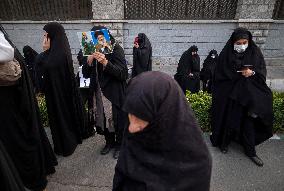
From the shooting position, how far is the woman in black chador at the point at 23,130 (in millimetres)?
3363

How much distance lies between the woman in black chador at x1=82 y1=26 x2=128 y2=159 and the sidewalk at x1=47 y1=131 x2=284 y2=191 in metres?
0.64

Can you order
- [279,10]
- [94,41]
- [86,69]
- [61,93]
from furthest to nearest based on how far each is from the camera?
1. [279,10]
2. [61,93]
3. [86,69]
4. [94,41]

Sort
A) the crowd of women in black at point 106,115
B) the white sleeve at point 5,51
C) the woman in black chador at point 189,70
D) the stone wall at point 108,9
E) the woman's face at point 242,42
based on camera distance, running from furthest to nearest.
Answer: the stone wall at point 108,9 → the woman in black chador at point 189,70 → the woman's face at point 242,42 → the white sleeve at point 5,51 → the crowd of women in black at point 106,115

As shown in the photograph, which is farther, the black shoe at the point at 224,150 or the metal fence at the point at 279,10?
the metal fence at the point at 279,10

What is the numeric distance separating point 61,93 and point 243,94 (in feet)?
9.54

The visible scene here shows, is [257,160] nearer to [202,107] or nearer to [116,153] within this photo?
[202,107]

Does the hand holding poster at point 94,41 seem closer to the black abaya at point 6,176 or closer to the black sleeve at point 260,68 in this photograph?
the black abaya at point 6,176

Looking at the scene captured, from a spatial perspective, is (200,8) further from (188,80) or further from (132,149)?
(132,149)

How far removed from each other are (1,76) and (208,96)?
385 centimetres

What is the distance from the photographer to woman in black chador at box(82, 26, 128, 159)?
4074mm

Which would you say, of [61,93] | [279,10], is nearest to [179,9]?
[279,10]

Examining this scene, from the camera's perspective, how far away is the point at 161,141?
172 centimetres

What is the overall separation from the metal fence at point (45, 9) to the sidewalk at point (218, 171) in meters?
5.79

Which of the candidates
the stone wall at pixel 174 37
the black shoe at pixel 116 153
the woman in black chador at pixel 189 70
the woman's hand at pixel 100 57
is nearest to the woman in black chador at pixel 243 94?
the black shoe at pixel 116 153
